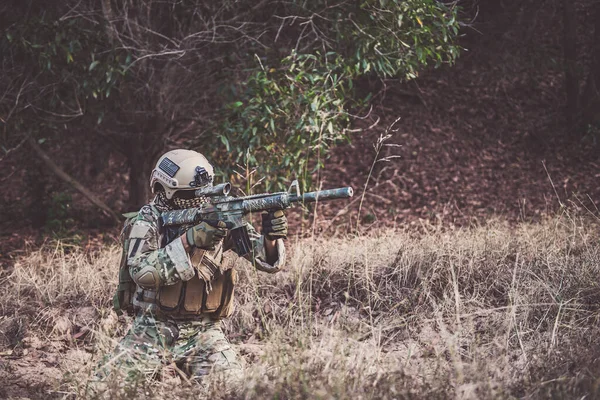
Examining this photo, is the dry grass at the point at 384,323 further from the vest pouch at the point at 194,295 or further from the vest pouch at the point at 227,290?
the vest pouch at the point at 194,295

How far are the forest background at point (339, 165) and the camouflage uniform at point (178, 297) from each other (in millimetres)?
256

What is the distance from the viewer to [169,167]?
3.82 m

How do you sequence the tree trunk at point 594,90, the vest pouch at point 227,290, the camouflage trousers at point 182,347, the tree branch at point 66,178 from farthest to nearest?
the tree trunk at point 594,90 < the tree branch at point 66,178 < the vest pouch at point 227,290 < the camouflage trousers at point 182,347

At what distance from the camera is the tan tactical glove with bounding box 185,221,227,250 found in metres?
3.60

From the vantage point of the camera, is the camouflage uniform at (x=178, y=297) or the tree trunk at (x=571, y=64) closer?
the camouflage uniform at (x=178, y=297)

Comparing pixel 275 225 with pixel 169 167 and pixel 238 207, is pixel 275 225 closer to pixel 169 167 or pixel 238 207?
pixel 238 207

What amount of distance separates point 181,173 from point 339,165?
24.1 feet

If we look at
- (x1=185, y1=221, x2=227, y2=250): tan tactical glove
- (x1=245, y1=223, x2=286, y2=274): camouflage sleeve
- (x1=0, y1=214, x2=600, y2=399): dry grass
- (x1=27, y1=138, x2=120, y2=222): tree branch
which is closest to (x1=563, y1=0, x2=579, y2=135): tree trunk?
(x1=0, y1=214, x2=600, y2=399): dry grass

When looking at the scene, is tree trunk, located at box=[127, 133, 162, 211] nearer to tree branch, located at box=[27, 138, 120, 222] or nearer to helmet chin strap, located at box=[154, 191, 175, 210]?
tree branch, located at box=[27, 138, 120, 222]

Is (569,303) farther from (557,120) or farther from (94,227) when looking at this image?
(557,120)

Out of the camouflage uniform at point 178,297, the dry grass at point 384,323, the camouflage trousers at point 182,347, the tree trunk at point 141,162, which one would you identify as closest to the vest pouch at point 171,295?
the camouflage uniform at point 178,297

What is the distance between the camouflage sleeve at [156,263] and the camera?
3631mm

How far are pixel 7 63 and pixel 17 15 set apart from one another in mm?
513

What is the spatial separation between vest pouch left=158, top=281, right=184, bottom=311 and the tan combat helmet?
0.50m
